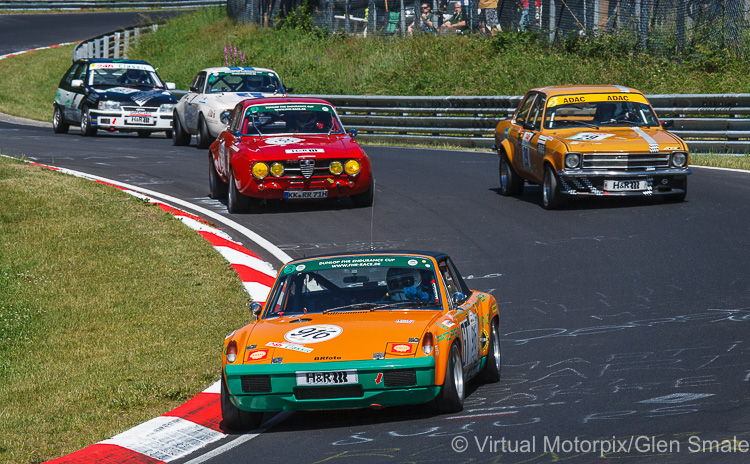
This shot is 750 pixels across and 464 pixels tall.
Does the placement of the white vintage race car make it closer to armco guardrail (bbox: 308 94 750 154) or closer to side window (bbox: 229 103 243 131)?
armco guardrail (bbox: 308 94 750 154)

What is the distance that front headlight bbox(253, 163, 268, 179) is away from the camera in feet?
49.9

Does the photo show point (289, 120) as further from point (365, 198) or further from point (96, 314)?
point (96, 314)

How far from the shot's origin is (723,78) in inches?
892

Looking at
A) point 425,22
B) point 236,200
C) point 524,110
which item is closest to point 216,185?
point 236,200

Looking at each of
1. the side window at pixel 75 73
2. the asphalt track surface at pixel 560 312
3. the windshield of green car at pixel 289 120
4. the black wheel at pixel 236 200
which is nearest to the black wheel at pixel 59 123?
the side window at pixel 75 73

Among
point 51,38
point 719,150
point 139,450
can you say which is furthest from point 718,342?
point 51,38

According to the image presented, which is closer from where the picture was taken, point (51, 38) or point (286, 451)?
point (286, 451)

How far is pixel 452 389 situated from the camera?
6816 millimetres

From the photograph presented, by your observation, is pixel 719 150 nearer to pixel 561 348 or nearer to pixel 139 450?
pixel 561 348

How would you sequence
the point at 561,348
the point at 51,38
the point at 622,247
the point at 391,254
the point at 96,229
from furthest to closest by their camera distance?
1. the point at 51,38
2. the point at 96,229
3. the point at 622,247
4. the point at 561,348
5. the point at 391,254

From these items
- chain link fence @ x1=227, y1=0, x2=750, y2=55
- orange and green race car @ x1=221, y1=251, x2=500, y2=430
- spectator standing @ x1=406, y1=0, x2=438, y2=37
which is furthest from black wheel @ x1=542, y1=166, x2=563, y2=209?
spectator standing @ x1=406, y1=0, x2=438, y2=37

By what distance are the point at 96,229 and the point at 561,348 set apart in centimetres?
696

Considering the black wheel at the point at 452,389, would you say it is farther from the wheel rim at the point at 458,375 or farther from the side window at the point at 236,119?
the side window at the point at 236,119

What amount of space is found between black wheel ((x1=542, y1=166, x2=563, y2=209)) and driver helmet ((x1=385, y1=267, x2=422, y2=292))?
740 centimetres
